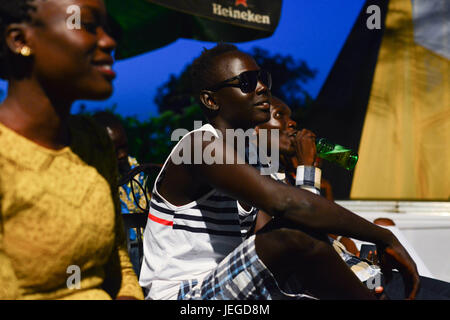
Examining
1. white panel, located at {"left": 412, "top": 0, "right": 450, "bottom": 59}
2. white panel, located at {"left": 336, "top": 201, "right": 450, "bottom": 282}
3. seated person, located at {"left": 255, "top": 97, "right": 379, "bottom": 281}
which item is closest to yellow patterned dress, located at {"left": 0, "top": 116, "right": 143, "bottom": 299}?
seated person, located at {"left": 255, "top": 97, "right": 379, "bottom": 281}

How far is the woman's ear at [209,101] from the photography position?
242 centimetres

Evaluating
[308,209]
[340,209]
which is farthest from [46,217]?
[340,209]

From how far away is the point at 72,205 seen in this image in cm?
135

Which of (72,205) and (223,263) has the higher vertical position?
(72,205)

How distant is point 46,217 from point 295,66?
2496cm

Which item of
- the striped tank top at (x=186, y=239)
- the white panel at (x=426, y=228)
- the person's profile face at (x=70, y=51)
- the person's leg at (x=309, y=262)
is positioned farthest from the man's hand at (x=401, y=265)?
the white panel at (x=426, y=228)

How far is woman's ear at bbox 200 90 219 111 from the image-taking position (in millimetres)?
2416

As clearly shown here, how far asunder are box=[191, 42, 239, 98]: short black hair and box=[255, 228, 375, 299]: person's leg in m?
1.05

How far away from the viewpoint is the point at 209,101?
7.98 feet

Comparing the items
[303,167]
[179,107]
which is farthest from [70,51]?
[179,107]

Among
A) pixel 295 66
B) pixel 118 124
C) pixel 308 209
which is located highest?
pixel 295 66

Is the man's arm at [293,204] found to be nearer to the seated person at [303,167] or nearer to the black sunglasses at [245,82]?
the seated person at [303,167]

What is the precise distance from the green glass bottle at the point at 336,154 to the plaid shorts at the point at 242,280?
102cm
